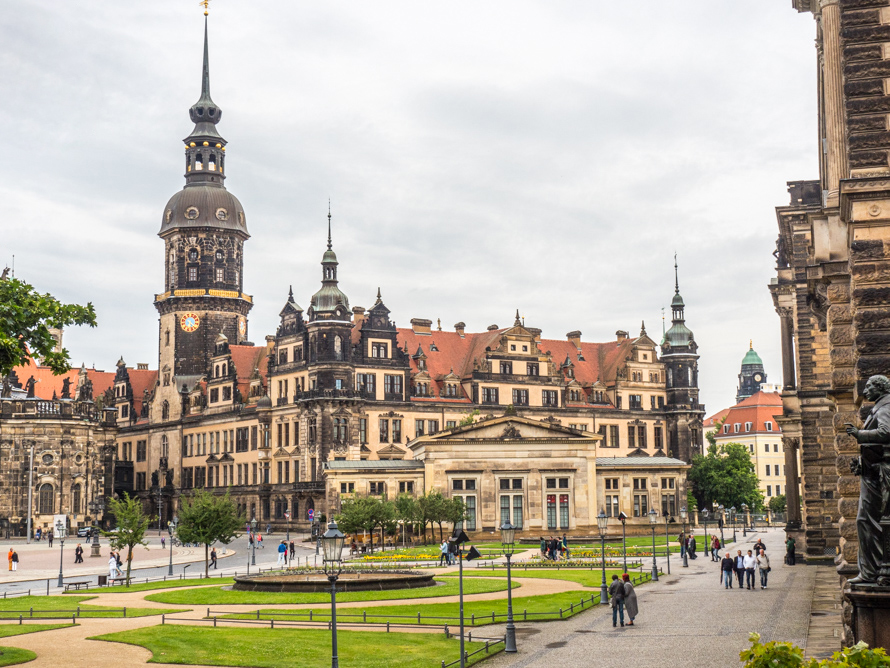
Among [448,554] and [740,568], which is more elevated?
[740,568]

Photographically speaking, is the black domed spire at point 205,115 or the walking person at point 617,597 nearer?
the walking person at point 617,597

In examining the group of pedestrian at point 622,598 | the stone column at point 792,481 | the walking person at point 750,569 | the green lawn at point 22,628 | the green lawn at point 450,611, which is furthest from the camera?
the stone column at point 792,481

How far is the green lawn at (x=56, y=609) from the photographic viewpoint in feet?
118

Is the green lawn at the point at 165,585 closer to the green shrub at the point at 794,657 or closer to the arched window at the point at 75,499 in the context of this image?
the green shrub at the point at 794,657

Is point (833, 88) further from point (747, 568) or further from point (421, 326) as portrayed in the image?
point (421, 326)

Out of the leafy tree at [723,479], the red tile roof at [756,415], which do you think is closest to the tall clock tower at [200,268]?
the leafy tree at [723,479]

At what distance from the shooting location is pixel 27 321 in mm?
27500

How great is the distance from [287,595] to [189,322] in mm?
82072

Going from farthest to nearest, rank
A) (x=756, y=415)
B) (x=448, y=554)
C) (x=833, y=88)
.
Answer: (x=756, y=415) → (x=448, y=554) → (x=833, y=88)

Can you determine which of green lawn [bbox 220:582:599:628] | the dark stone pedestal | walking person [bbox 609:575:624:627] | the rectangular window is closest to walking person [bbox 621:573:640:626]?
walking person [bbox 609:575:624:627]

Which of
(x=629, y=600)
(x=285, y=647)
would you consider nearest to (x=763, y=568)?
(x=629, y=600)

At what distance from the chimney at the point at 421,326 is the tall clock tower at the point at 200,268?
20047 millimetres

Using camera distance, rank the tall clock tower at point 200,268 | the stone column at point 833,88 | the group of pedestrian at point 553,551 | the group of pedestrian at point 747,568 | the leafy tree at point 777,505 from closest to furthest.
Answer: the stone column at point 833,88 → the group of pedestrian at point 747,568 → the group of pedestrian at point 553,551 → the tall clock tower at point 200,268 → the leafy tree at point 777,505

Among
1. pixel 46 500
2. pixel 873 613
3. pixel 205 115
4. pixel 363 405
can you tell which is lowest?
pixel 873 613
